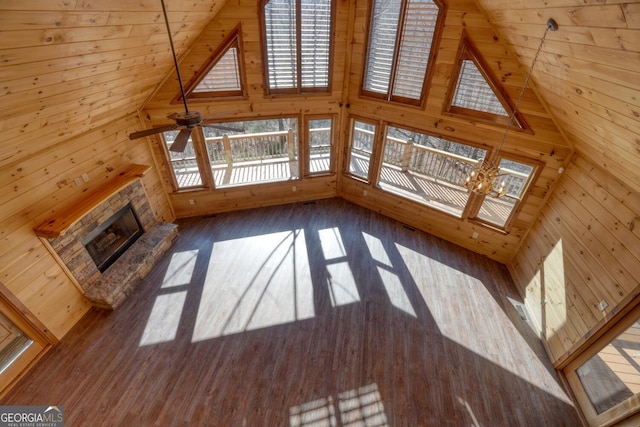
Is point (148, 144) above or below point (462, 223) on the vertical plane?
above

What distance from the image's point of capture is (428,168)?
7223 mm

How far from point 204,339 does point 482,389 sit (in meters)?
3.76

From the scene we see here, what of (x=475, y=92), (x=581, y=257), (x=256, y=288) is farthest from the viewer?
(x=256, y=288)

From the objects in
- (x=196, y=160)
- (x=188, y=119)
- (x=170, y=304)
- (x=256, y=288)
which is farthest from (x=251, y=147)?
(x=188, y=119)

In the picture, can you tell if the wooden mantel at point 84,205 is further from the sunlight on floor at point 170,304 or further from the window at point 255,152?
the window at point 255,152

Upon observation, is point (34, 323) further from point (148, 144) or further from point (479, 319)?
point (479, 319)

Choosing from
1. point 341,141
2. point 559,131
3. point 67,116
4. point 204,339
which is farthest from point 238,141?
point 559,131

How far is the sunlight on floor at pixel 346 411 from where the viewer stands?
127 inches

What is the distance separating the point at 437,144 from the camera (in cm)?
761

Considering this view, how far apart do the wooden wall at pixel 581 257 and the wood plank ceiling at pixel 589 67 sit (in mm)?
286

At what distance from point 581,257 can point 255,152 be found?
6.74 meters

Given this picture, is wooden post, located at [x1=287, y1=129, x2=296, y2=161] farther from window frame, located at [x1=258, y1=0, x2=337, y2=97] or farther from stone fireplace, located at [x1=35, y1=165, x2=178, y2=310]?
stone fireplace, located at [x1=35, y1=165, x2=178, y2=310]

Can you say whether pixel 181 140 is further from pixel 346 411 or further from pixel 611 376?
pixel 611 376

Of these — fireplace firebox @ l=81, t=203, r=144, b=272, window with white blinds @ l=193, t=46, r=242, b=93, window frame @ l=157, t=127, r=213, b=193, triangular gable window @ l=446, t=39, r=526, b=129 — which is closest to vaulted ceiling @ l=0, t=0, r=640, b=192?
triangular gable window @ l=446, t=39, r=526, b=129
